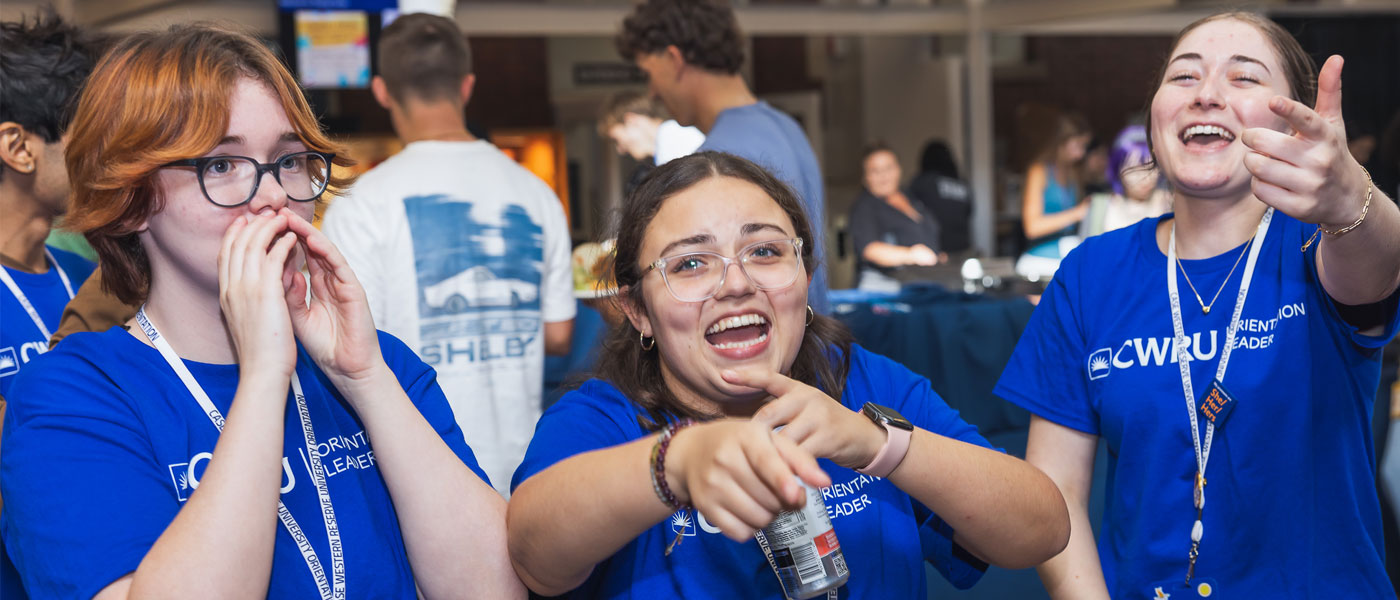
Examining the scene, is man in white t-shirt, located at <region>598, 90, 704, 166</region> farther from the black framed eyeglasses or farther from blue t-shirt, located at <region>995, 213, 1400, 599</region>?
the black framed eyeglasses

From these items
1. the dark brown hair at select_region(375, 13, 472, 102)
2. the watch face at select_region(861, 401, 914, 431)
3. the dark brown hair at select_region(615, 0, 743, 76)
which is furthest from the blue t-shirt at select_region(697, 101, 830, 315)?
the watch face at select_region(861, 401, 914, 431)

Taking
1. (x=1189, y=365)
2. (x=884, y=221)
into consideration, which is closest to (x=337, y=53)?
(x=884, y=221)

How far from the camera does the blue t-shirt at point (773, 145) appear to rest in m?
2.65

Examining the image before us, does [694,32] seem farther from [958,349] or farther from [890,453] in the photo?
[890,453]

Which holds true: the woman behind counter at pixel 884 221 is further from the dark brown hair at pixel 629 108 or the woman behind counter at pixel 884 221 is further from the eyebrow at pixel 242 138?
the eyebrow at pixel 242 138

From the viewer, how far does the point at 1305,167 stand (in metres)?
1.34

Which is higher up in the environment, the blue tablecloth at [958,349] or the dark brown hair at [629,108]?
Answer: the dark brown hair at [629,108]

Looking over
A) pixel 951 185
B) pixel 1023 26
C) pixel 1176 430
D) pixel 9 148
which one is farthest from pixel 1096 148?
pixel 9 148

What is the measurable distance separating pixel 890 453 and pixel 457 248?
65.9 inches

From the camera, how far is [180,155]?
123 centimetres

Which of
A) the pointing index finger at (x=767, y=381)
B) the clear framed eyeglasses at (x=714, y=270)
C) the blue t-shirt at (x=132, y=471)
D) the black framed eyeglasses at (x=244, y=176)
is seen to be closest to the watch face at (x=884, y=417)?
the pointing index finger at (x=767, y=381)

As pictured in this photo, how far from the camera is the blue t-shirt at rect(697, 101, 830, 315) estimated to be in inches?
104

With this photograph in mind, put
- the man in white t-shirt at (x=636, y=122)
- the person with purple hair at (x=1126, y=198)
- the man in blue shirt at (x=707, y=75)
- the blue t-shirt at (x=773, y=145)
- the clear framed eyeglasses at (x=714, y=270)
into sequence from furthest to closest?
the person with purple hair at (x=1126, y=198), the man in white t-shirt at (x=636, y=122), the man in blue shirt at (x=707, y=75), the blue t-shirt at (x=773, y=145), the clear framed eyeglasses at (x=714, y=270)

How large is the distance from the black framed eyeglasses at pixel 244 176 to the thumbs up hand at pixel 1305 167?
1.14m
